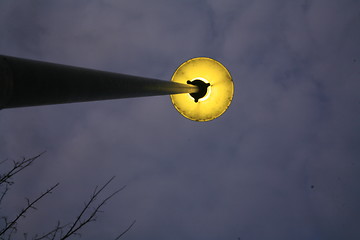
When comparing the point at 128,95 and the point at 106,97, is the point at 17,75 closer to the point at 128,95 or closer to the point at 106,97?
the point at 106,97

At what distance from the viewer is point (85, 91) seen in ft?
6.32

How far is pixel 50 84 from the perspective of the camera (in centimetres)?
161

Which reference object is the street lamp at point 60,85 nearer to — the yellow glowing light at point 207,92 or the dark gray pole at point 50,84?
the dark gray pole at point 50,84

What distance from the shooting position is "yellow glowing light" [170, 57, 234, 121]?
4.59m

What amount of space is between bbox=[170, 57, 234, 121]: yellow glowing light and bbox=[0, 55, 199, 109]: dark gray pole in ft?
7.74

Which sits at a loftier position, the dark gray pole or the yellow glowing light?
the yellow glowing light

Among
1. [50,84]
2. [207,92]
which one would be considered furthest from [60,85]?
[207,92]

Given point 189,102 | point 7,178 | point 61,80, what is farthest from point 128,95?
point 7,178

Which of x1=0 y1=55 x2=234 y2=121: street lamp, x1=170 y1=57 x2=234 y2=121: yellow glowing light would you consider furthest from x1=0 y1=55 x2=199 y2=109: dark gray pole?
x1=170 y1=57 x2=234 y2=121: yellow glowing light

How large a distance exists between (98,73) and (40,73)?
22.9 inches

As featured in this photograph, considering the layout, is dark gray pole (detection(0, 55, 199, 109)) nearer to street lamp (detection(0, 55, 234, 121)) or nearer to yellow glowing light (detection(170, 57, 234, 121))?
street lamp (detection(0, 55, 234, 121))

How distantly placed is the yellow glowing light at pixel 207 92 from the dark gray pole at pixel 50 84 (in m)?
2.36

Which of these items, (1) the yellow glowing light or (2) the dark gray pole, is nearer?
(2) the dark gray pole

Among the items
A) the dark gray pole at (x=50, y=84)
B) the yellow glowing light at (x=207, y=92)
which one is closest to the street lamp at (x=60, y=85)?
the dark gray pole at (x=50, y=84)
